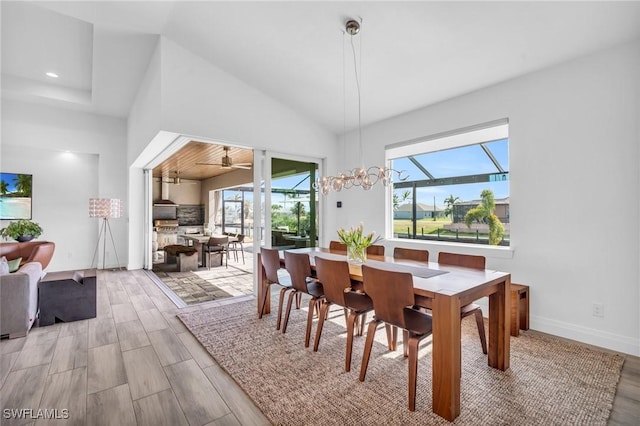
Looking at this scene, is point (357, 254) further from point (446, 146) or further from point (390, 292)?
point (446, 146)

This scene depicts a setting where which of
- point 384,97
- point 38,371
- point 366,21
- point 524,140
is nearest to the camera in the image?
point 38,371

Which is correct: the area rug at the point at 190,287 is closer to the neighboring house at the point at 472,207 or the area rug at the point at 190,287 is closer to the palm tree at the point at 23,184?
the palm tree at the point at 23,184

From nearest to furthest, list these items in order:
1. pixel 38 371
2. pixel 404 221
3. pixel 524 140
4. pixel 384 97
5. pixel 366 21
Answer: pixel 38 371
pixel 366 21
pixel 524 140
pixel 384 97
pixel 404 221

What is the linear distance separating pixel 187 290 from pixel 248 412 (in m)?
3.39

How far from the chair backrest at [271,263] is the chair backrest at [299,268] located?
179 millimetres

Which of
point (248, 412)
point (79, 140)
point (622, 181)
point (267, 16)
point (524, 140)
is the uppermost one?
point (267, 16)

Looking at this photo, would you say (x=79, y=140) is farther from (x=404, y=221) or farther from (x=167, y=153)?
(x=404, y=221)

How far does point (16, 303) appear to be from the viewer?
9.41ft

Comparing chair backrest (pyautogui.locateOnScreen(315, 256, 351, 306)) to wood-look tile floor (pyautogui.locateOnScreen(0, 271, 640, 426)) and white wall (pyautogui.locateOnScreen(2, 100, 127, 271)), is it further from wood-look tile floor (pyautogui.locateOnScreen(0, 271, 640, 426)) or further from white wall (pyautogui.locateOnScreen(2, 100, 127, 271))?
white wall (pyautogui.locateOnScreen(2, 100, 127, 271))

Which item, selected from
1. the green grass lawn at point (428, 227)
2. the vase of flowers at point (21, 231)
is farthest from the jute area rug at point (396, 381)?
the vase of flowers at point (21, 231)

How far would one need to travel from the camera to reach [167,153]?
15.9 ft

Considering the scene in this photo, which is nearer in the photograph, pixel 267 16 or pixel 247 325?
pixel 267 16

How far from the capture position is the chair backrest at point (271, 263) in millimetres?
3174

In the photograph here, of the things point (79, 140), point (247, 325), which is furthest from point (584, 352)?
point (79, 140)
